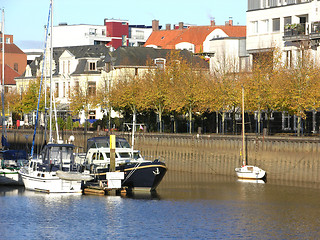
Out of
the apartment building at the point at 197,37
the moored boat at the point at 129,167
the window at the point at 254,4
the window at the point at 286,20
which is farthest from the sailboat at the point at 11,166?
the apartment building at the point at 197,37

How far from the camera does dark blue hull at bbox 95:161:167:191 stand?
63.3 metres

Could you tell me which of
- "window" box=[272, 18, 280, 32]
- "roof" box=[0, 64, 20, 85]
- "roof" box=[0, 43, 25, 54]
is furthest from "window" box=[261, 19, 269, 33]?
"roof" box=[0, 43, 25, 54]

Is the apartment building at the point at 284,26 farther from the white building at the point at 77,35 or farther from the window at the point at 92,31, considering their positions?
the window at the point at 92,31

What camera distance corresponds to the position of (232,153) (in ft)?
262

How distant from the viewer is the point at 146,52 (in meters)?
124

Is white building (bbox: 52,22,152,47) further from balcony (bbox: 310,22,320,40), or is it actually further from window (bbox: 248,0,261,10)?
balcony (bbox: 310,22,320,40)

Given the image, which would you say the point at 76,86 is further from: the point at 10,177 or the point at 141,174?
the point at 141,174

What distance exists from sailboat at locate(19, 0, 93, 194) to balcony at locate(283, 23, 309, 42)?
112 feet

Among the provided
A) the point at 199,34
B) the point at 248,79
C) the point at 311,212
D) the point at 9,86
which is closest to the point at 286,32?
the point at 248,79

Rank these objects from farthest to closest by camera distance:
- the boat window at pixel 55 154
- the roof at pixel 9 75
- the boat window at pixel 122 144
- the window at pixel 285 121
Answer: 1. the roof at pixel 9 75
2. the window at pixel 285 121
3. the boat window at pixel 122 144
4. the boat window at pixel 55 154

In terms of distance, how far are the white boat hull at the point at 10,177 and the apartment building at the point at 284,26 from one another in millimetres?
31719

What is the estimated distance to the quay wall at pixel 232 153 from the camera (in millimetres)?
71375

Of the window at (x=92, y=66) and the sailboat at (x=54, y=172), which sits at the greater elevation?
the window at (x=92, y=66)

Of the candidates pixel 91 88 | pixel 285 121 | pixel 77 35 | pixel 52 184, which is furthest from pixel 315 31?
pixel 77 35
